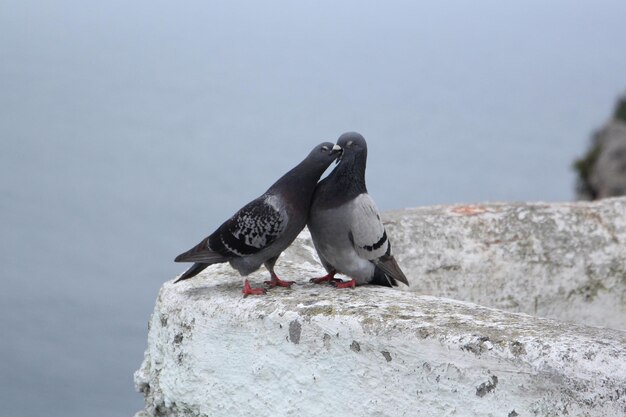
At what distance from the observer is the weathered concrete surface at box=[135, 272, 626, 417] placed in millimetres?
3768

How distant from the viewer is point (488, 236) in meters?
6.84

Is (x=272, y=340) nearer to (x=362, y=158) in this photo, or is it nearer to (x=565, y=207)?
(x=362, y=158)

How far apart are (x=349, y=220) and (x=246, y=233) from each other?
0.51 m

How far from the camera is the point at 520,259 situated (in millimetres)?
6809

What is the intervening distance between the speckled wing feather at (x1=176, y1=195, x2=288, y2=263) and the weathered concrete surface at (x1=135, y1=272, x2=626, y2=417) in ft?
0.72

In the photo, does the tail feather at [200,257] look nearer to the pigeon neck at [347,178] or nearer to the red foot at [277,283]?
the red foot at [277,283]

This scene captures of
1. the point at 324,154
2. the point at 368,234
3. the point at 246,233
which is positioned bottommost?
the point at 368,234

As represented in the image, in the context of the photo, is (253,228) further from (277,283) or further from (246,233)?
(277,283)

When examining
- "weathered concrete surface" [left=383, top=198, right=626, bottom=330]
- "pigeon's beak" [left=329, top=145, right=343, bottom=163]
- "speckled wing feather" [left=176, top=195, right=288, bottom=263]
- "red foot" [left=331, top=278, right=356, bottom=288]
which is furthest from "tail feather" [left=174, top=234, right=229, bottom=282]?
"weathered concrete surface" [left=383, top=198, right=626, bottom=330]

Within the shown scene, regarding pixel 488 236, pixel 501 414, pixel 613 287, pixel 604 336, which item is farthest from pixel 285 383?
pixel 613 287

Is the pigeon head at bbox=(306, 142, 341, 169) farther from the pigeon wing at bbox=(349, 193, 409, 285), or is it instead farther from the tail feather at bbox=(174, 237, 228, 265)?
the tail feather at bbox=(174, 237, 228, 265)

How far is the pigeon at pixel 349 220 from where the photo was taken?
16.1ft

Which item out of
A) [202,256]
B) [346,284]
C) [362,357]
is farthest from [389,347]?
[202,256]

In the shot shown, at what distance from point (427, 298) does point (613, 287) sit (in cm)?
252
